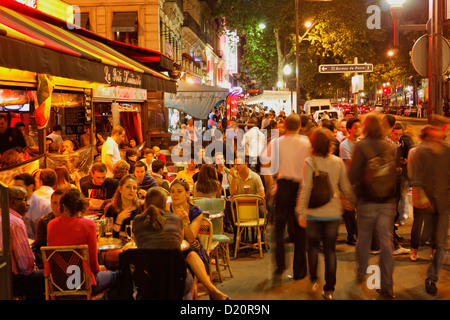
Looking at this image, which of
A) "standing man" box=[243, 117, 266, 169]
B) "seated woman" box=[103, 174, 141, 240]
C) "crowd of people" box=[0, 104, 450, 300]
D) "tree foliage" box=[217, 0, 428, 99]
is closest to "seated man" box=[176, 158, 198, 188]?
"crowd of people" box=[0, 104, 450, 300]

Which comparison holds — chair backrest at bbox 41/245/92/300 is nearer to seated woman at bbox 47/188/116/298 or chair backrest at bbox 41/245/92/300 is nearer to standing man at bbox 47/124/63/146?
seated woman at bbox 47/188/116/298

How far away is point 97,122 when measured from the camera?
61.2 feet

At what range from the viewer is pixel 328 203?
18.7 feet

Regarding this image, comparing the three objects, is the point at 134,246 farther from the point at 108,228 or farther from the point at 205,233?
the point at 205,233

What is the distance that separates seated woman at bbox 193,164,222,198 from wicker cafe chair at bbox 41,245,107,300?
3629 millimetres

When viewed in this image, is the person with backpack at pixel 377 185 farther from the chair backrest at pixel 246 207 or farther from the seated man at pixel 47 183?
the seated man at pixel 47 183

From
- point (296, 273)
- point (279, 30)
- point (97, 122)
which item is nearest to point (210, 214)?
point (296, 273)

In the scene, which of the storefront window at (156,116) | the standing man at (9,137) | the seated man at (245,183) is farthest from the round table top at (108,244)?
the storefront window at (156,116)

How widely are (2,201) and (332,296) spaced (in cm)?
360

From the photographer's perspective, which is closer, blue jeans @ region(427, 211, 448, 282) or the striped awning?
the striped awning

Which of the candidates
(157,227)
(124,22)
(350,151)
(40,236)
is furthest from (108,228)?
(124,22)

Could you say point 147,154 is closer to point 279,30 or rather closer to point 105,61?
point 105,61

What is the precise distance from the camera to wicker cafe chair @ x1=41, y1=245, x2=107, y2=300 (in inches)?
193

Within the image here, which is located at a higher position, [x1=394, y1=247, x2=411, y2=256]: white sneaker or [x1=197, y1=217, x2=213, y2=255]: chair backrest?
[x1=197, y1=217, x2=213, y2=255]: chair backrest
